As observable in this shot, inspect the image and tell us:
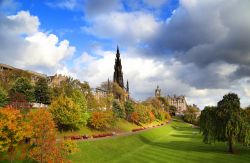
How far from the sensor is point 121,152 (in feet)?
202

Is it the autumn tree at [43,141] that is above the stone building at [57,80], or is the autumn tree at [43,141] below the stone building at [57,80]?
below

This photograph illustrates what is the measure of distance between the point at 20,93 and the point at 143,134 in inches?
1355

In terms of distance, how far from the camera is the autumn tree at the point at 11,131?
133 feet

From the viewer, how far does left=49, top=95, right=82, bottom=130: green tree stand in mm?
66812

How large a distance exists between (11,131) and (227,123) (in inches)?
1576

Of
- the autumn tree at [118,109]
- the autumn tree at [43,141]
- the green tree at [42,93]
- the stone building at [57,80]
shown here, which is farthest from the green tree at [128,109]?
the autumn tree at [43,141]

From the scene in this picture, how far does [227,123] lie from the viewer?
62.0m

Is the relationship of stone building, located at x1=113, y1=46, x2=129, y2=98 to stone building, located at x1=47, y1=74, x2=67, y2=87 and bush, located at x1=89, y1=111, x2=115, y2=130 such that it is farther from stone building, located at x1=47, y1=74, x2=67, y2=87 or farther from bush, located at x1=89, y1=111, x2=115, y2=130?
bush, located at x1=89, y1=111, x2=115, y2=130

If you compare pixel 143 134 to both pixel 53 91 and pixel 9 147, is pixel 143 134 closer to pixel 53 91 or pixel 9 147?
pixel 53 91

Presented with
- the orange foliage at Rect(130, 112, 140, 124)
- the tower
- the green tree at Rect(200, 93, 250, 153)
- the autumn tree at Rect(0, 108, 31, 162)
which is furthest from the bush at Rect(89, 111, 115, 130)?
the tower

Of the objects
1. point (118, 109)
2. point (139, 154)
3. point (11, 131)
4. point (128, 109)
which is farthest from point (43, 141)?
point (128, 109)

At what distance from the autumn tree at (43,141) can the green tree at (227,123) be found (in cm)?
3268

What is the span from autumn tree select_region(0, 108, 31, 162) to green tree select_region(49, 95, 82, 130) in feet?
74.5

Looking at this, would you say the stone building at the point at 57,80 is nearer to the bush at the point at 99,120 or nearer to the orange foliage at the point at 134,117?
the orange foliage at the point at 134,117
